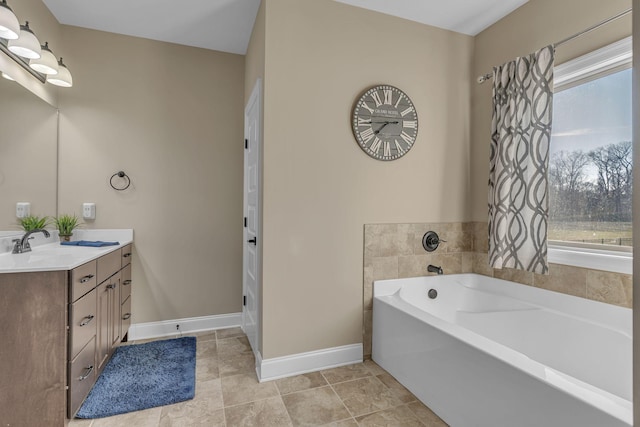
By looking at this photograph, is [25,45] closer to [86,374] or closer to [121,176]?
[121,176]

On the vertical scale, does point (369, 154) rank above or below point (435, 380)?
above

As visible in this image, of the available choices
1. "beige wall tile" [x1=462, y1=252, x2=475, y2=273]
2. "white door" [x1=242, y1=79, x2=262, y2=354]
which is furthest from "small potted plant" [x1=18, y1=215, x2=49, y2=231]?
"beige wall tile" [x1=462, y1=252, x2=475, y2=273]

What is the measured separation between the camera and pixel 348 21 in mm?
2270

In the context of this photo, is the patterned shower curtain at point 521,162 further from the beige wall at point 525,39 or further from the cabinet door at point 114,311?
the cabinet door at point 114,311

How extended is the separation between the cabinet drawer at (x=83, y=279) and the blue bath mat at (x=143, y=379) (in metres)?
0.65

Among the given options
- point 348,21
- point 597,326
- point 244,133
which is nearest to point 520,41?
point 348,21

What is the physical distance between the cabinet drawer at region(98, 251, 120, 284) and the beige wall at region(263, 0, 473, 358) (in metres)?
1.04

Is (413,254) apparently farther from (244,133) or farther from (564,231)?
(244,133)

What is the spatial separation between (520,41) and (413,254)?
1781 mm

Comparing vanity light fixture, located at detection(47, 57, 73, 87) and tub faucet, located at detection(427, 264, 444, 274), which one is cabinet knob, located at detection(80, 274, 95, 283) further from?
tub faucet, located at detection(427, 264, 444, 274)

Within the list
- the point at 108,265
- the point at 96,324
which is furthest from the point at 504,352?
the point at 108,265

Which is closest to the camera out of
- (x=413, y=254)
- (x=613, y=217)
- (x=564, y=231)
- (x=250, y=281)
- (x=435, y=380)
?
(x=435, y=380)

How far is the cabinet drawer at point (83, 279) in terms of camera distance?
5.24 feet

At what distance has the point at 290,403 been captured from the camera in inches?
→ 72.2
